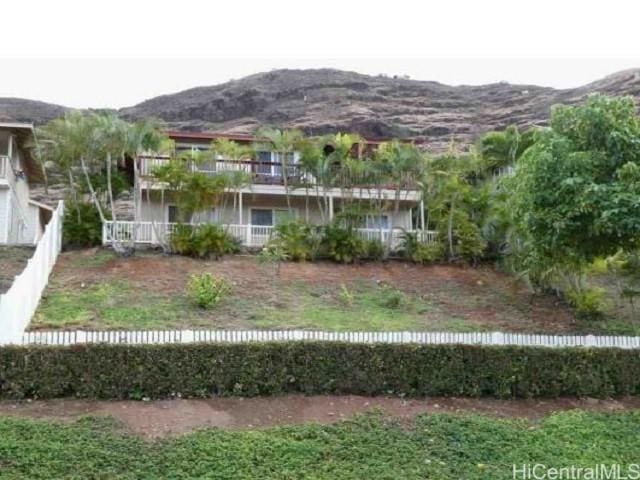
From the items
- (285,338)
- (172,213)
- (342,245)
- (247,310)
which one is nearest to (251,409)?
(285,338)

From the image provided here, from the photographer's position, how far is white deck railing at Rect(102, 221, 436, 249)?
75.7 ft

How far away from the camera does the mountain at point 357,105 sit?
49469 millimetres

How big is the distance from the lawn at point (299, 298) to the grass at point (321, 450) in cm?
591

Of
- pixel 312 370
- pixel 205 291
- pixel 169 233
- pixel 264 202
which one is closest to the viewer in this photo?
pixel 312 370

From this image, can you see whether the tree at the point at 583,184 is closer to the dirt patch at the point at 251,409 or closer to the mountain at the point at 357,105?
the dirt patch at the point at 251,409

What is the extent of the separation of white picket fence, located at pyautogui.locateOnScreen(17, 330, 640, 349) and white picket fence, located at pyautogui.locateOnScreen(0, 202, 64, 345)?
0.36 meters

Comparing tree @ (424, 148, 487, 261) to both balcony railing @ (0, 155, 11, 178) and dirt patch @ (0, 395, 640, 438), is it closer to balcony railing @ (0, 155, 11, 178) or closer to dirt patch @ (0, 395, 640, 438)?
dirt patch @ (0, 395, 640, 438)

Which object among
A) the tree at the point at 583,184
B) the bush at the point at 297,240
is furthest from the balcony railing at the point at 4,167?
the tree at the point at 583,184

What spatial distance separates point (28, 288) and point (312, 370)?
23.2 ft

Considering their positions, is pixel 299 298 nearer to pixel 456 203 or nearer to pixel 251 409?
pixel 456 203

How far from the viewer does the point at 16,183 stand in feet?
87.4

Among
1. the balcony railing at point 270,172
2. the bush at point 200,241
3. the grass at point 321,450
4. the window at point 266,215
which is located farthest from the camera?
the window at point 266,215

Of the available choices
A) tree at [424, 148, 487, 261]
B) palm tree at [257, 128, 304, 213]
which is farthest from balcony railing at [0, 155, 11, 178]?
tree at [424, 148, 487, 261]

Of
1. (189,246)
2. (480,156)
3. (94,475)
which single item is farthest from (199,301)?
(480,156)
